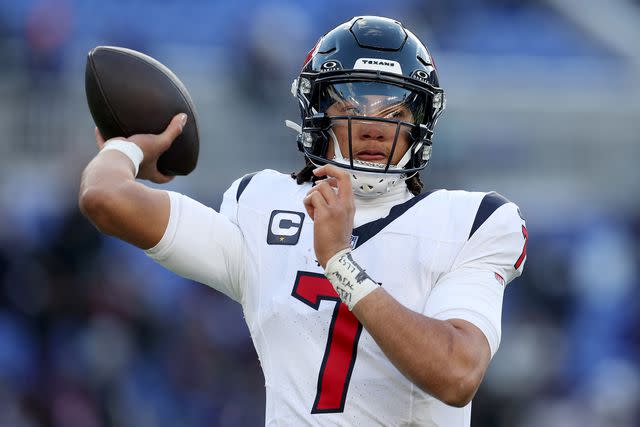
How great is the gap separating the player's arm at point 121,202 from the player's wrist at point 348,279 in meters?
0.41

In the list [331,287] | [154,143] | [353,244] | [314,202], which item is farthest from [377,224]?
[154,143]

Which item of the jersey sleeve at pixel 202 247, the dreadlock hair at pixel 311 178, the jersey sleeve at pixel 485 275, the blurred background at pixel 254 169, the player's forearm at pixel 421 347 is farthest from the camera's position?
the blurred background at pixel 254 169

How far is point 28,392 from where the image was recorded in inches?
225

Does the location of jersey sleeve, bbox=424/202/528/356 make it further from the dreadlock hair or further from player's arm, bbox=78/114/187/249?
player's arm, bbox=78/114/187/249

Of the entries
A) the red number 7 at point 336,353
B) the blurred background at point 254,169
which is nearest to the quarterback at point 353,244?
the red number 7 at point 336,353

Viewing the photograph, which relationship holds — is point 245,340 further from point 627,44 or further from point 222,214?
point 627,44

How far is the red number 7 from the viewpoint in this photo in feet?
7.27

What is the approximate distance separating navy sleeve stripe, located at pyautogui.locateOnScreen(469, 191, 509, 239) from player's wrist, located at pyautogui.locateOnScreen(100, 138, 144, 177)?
29.2 inches

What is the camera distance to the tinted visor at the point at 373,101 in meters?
2.38

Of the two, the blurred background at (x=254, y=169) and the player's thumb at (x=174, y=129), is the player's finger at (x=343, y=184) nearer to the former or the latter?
the player's thumb at (x=174, y=129)

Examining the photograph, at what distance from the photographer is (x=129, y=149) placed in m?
2.33

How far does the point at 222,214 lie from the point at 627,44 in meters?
8.08

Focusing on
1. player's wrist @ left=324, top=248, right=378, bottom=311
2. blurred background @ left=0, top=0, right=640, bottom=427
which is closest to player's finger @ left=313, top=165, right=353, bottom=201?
player's wrist @ left=324, top=248, right=378, bottom=311

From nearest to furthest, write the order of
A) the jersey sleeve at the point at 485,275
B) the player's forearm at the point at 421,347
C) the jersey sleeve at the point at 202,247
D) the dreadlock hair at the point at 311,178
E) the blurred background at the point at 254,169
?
1. the player's forearm at the point at 421,347
2. the jersey sleeve at the point at 485,275
3. the jersey sleeve at the point at 202,247
4. the dreadlock hair at the point at 311,178
5. the blurred background at the point at 254,169
